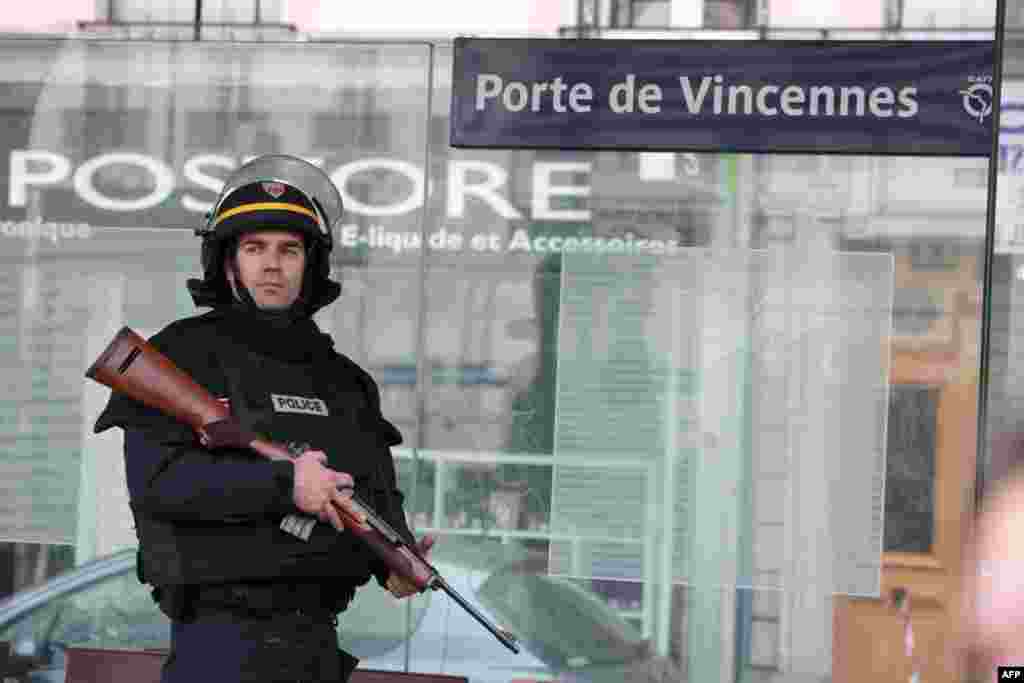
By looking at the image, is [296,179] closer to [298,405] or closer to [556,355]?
[298,405]

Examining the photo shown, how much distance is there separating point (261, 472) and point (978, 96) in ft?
10.8

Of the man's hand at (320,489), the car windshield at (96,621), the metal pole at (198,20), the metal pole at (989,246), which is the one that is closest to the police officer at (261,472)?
the man's hand at (320,489)

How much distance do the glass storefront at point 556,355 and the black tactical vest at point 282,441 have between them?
83.9 inches

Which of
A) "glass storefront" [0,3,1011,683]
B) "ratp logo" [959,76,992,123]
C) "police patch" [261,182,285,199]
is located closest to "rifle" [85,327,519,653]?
"police patch" [261,182,285,199]

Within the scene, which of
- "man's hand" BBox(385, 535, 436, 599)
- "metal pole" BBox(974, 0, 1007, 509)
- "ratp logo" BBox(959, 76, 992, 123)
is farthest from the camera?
"ratp logo" BBox(959, 76, 992, 123)

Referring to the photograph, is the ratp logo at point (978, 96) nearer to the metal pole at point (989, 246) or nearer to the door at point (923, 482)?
the door at point (923, 482)

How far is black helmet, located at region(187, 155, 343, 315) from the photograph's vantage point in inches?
185

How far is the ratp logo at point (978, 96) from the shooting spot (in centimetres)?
664

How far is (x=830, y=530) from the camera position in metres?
6.91

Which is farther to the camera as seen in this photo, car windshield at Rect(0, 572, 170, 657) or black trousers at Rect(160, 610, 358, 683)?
car windshield at Rect(0, 572, 170, 657)

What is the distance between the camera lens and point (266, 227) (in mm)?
4691

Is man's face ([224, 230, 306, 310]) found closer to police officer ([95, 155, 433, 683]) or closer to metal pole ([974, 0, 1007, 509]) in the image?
police officer ([95, 155, 433, 683])

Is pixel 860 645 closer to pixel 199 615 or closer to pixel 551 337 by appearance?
pixel 551 337

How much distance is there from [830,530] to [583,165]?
1520 mm
